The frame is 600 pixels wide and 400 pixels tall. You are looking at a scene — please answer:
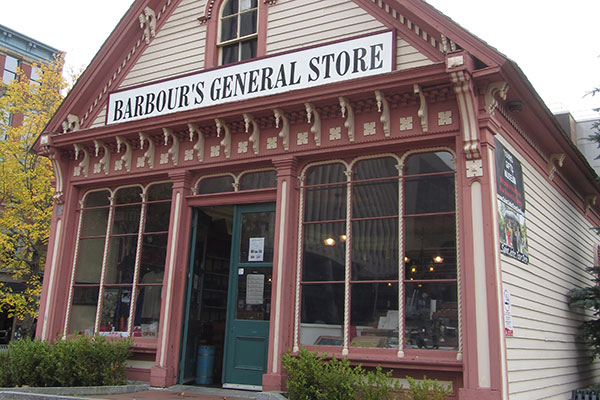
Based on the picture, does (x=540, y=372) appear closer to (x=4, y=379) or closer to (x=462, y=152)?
(x=462, y=152)

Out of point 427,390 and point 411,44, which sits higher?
point 411,44

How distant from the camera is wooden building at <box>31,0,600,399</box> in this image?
27.1 feet

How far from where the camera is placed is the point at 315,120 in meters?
9.64

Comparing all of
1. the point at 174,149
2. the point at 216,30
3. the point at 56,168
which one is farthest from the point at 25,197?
the point at 216,30

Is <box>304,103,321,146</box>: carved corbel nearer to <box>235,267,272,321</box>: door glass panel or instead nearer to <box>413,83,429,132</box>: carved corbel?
<box>413,83,429,132</box>: carved corbel

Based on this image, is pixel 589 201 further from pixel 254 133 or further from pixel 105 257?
pixel 105 257

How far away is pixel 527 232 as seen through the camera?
9.62 meters

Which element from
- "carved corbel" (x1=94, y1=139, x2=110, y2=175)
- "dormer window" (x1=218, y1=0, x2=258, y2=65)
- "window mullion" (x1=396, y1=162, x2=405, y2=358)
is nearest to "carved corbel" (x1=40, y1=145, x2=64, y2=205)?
"carved corbel" (x1=94, y1=139, x2=110, y2=175)

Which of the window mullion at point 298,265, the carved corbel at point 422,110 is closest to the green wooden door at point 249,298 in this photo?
the window mullion at point 298,265

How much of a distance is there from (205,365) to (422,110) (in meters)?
6.16

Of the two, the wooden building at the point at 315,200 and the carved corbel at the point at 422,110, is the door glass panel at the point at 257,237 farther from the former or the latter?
the carved corbel at the point at 422,110

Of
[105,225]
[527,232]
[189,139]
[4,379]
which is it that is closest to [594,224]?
[527,232]

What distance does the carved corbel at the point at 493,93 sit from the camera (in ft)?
27.1

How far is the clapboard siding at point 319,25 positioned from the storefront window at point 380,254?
1.96 metres
